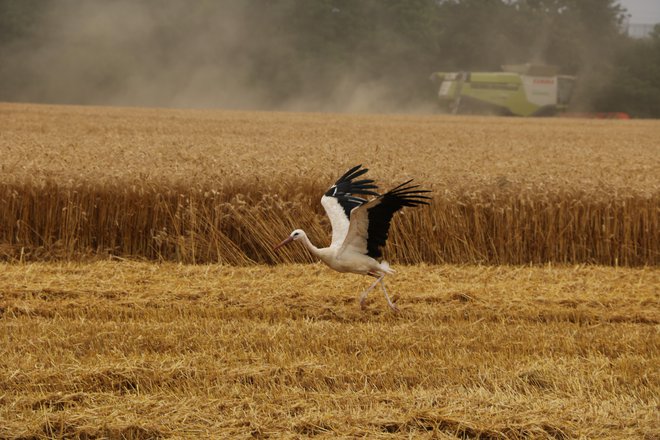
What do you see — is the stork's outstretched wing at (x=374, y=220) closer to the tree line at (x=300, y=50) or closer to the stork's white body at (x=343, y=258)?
the stork's white body at (x=343, y=258)

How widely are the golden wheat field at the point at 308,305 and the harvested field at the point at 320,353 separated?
0.8 inches

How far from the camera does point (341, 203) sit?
323 inches

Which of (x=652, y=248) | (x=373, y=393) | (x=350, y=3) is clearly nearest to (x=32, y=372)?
(x=373, y=393)

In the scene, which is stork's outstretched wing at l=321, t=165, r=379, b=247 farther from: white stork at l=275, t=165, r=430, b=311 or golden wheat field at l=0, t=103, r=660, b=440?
golden wheat field at l=0, t=103, r=660, b=440

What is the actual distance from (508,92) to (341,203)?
4366cm

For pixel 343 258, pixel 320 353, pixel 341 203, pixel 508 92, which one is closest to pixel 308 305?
pixel 343 258

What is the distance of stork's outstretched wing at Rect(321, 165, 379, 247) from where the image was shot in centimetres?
787

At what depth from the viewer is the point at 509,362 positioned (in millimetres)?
6359

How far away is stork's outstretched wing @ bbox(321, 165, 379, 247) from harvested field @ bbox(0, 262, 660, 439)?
727 millimetres

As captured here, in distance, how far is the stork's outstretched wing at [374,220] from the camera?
7.06 metres

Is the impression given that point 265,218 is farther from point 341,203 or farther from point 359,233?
point 359,233

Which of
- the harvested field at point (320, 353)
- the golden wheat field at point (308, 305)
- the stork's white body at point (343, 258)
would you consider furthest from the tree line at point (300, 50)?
the stork's white body at point (343, 258)

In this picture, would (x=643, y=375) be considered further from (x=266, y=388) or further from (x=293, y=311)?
(x=293, y=311)

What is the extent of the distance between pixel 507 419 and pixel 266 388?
1.53m
